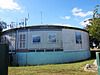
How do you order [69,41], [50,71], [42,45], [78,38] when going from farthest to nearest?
[78,38] < [69,41] < [42,45] < [50,71]

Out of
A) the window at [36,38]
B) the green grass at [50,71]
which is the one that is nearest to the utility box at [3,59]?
the green grass at [50,71]

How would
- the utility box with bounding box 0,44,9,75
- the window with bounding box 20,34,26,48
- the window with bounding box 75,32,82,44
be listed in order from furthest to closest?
the window with bounding box 75,32,82,44, the window with bounding box 20,34,26,48, the utility box with bounding box 0,44,9,75

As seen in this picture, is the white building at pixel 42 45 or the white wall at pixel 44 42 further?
the white wall at pixel 44 42

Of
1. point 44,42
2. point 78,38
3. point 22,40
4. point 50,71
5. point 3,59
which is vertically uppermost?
point 78,38

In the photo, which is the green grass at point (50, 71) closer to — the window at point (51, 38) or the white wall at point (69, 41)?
the window at point (51, 38)

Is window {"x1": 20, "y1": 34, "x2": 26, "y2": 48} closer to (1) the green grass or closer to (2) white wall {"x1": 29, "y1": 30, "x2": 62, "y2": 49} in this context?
(2) white wall {"x1": 29, "y1": 30, "x2": 62, "y2": 49}

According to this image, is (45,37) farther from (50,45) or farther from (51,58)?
(51,58)

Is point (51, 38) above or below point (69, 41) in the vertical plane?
above


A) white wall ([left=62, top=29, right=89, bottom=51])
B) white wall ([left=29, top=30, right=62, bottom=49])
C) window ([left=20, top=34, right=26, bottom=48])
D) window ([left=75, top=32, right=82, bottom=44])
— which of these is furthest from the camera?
window ([left=75, top=32, right=82, bottom=44])

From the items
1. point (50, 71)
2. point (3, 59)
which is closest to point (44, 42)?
point (50, 71)

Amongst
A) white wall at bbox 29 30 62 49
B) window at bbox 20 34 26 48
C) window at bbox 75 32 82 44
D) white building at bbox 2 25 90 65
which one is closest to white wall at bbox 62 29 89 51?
white building at bbox 2 25 90 65

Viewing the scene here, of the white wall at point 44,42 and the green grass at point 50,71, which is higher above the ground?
the white wall at point 44,42

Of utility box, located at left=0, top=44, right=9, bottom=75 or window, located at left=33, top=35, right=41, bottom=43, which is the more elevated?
window, located at left=33, top=35, right=41, bottom=43

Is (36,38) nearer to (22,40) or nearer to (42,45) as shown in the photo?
(42,45)
